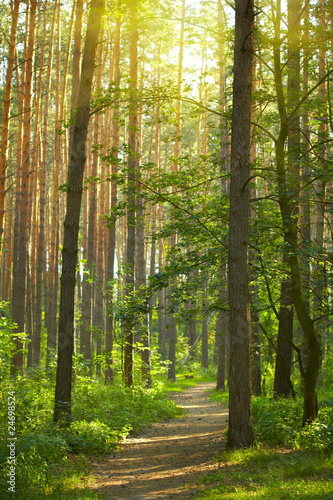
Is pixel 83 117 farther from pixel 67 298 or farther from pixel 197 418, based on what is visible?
pixel 197 418

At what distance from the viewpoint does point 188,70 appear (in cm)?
2453

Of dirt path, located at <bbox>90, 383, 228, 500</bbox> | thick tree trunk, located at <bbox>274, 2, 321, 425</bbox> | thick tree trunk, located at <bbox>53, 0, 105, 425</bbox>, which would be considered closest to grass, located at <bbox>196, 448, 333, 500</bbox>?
dirt path, located at <bbox>90, 383, 228, 500</bbox>

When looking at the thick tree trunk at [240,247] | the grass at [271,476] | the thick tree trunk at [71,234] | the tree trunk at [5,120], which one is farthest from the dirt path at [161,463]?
the tree trunk at [5,120]

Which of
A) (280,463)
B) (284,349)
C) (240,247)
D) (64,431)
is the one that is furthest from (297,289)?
(64,431)

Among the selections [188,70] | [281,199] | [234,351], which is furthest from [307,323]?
[188,70]

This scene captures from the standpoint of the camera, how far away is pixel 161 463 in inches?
284

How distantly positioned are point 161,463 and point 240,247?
3918 mm

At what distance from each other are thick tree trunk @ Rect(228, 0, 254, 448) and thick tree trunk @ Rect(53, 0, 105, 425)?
274 centimetres

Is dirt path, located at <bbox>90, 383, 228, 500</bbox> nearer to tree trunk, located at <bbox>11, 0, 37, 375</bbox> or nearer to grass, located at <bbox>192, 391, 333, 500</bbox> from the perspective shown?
grass, located at <bbox>192, 391, 333, 500</bbox>

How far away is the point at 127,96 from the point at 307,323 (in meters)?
5.55

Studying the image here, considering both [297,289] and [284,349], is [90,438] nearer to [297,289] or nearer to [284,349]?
[297,289]

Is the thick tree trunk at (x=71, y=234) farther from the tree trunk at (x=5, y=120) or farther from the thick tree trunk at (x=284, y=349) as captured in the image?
the thick tree trunk at (x=284, y=349)

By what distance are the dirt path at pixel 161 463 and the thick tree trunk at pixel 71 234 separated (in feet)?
4.22

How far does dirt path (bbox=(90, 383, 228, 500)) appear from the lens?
5641 millimetres
